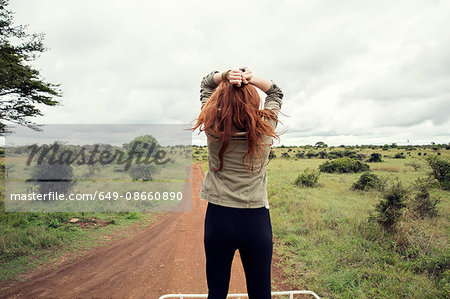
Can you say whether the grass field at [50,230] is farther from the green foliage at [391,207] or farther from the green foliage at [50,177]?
the green foliage at [391,207]

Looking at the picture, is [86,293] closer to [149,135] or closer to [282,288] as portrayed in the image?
[282,288]

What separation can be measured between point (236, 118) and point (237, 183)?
37 cm

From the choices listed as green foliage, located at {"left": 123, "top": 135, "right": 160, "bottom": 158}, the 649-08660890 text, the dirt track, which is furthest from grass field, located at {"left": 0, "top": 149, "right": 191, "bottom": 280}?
green foliage, located at {"left": 123, "top": 135, "right": 160, "bottom": 158}

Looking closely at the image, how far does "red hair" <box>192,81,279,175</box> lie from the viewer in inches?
48.1

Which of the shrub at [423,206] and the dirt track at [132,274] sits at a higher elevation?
the shrub at [423,206]

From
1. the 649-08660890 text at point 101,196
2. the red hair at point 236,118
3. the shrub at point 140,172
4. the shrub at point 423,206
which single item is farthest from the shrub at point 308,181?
the red hair at point 236,118

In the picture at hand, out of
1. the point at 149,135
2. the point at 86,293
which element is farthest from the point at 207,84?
the point at 149,135

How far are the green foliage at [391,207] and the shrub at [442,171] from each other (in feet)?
23.2

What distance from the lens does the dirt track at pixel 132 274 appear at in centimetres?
345

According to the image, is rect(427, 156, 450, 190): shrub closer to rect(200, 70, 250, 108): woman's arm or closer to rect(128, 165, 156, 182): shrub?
rect(200, 70, 250, 108): woman's arm

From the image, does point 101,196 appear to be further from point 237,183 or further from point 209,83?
point 237,183

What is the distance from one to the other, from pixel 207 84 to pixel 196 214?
257 inches

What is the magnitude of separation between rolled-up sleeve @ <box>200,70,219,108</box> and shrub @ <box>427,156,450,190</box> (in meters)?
13.1

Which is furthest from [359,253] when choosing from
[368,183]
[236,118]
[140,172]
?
[140,172]
